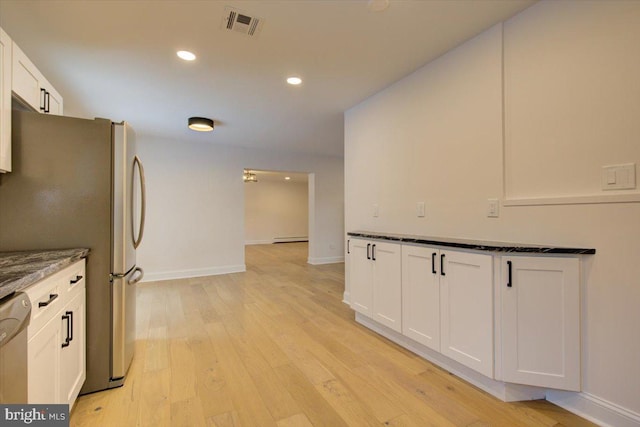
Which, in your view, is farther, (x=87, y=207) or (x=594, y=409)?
(x=87, y=207)

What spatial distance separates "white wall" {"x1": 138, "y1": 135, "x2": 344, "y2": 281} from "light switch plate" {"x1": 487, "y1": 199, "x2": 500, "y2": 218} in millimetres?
4469

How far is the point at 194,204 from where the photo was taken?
16.9ft

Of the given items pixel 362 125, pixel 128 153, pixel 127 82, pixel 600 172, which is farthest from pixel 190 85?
pixel 600 172

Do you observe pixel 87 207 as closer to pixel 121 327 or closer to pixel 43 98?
pixel 121 327

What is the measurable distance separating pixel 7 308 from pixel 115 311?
1.08 meters

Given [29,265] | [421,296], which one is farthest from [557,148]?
[29,265]

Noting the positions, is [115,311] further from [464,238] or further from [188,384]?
[464,238]

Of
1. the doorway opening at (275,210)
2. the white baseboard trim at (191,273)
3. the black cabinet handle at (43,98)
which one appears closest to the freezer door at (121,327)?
the black cabinet handle at (43,98)

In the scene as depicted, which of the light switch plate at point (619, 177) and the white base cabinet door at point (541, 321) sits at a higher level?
the light switch plate at point (619, 177)

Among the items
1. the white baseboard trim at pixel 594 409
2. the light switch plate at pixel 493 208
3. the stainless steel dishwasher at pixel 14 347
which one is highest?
the light switch plate at pixel 493 208

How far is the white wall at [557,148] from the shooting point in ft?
4.80

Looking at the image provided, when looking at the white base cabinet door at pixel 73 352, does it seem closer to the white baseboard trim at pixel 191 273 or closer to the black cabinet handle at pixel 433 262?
the black cabinet handle at pixel 433 262

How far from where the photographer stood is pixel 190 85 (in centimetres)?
289

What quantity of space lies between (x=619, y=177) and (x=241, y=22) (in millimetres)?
2452
